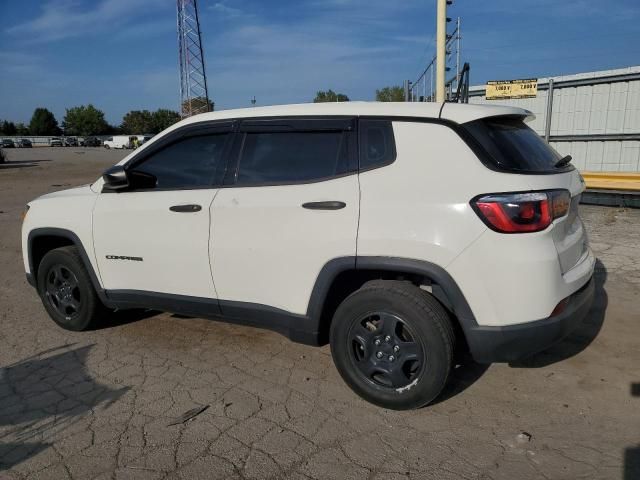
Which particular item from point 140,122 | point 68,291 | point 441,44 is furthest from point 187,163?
point 140,122

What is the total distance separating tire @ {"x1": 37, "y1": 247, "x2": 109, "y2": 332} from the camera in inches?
168

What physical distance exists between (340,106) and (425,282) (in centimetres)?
123

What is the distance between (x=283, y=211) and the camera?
3.20m

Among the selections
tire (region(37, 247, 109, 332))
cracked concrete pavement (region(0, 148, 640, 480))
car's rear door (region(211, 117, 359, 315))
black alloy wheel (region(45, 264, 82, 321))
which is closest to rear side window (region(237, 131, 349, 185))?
car's rear door (region(211, 117, 359, 315))

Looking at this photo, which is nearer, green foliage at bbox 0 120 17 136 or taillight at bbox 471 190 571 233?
taillight at bbox 471 190 571 233

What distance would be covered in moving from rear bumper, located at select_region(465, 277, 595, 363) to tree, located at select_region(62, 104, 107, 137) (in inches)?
4986

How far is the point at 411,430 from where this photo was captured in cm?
291

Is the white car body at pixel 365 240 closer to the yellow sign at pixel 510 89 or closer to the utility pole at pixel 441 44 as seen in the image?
the utility pole at pixel 441 44

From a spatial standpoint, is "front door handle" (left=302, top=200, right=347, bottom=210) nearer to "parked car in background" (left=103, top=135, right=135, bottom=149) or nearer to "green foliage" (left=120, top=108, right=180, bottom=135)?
"parked car in background" (left=103, top=135, right=135, bottom=149)

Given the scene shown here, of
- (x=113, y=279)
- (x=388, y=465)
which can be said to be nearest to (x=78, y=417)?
(x=113, y=279)

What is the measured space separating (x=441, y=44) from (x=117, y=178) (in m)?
6.72

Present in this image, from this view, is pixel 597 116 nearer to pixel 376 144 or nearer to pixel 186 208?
pixel 376 144

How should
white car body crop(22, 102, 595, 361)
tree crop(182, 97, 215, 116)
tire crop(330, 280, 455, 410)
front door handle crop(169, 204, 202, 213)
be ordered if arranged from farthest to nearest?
tree crop(182, 97, 215, 116) < front door handle crop(169, 204, 202, 213) < tire crop(330, 280, 455, 410) < white car body crop(22, 102, 595, 361)

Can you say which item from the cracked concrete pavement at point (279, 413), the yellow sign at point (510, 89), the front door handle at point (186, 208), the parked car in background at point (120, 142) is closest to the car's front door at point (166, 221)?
the front door handle at point (186, 208)
